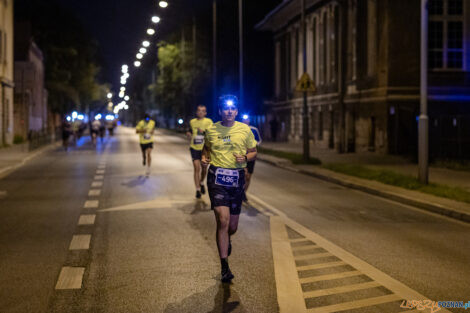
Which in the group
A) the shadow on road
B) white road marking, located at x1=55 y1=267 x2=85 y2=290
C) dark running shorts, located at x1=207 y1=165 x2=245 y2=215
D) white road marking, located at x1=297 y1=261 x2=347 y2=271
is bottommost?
the shadow on road

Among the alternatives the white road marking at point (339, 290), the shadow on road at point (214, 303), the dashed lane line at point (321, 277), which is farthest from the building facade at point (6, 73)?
the white road marking at point (339, 290)

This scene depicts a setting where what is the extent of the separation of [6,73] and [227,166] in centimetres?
3877

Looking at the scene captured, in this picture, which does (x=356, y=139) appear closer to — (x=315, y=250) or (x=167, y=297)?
(x=315, y=250)

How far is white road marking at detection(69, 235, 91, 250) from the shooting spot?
8819mm

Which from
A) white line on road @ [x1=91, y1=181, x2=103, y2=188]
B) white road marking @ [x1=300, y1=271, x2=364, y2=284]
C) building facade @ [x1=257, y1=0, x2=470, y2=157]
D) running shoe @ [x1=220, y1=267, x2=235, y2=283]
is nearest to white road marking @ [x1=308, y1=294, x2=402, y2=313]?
white road marking @ [x1=300, y1=271, x2=364, y2=284]

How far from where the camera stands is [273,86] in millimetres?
56594

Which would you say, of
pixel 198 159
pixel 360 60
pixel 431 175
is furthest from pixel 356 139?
pixel 198 159

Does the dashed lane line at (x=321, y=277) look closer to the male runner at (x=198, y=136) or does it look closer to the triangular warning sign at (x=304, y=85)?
the male runner at (x=198, y=136)

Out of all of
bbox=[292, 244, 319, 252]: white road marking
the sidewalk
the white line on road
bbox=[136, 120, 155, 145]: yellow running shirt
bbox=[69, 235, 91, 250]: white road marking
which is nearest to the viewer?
bbox=[292, 244, 319, 252]: white road marking

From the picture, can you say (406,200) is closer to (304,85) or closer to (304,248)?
(304,248)

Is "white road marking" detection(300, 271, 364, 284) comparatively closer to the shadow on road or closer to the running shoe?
the running shoe

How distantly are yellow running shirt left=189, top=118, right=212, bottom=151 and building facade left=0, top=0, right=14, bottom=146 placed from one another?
28.1 metres

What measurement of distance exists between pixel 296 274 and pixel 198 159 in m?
7.99

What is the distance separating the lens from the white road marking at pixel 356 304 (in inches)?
229
